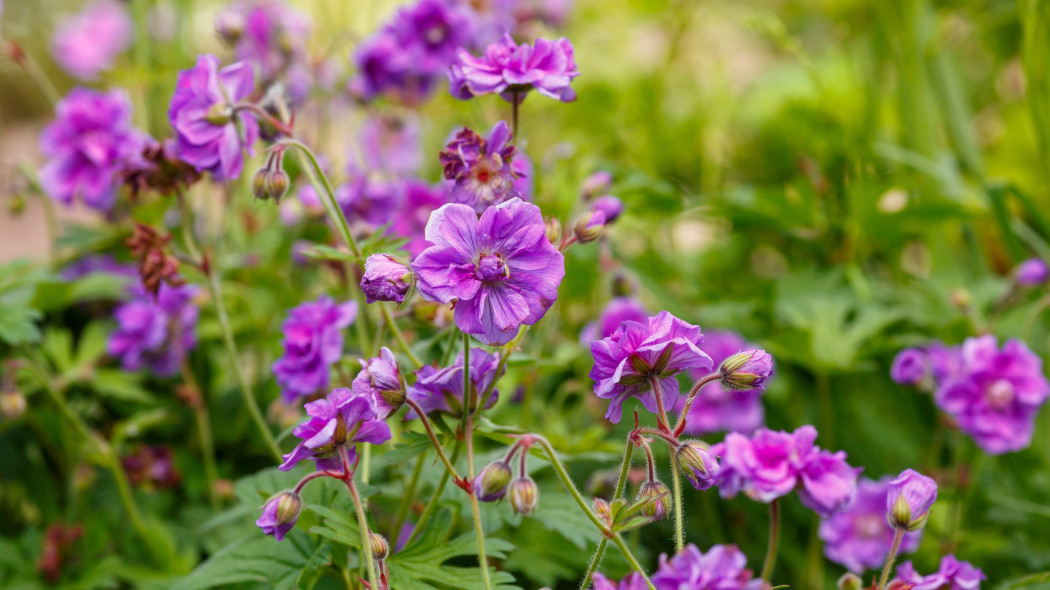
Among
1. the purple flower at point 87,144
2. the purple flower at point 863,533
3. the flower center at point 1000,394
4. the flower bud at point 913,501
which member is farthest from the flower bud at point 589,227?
the purple flower at point 87,144

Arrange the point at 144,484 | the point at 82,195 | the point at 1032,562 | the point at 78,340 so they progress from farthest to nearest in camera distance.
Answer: the point at 78,340 < the point at 82,195 < the point at 144,484 < the point at 1032,562

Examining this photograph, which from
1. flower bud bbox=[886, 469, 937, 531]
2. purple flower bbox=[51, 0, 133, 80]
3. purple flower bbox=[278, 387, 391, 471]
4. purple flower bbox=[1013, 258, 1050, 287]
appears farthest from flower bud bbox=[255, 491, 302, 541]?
purple flower bbox=[51, 0, 133, 80]

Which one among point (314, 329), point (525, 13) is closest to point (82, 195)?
point (314, 329)

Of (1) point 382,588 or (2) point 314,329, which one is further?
(2) point 314,329

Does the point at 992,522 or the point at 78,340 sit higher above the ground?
the point at 78,340

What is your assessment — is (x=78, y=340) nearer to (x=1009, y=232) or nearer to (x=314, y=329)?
(x=314, y=329)

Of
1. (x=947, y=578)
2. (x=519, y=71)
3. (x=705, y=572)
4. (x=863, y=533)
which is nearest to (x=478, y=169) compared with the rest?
(x=519, y=71)

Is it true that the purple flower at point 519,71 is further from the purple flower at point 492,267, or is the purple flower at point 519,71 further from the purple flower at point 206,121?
the purple flower at point 206,121
